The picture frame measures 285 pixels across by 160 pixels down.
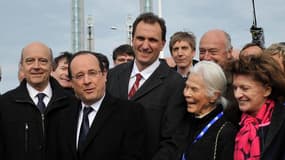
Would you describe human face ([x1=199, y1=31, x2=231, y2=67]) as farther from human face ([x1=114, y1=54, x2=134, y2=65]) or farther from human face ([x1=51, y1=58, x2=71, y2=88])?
human face ([x1=114, y1=54, x2=134, y2=65])

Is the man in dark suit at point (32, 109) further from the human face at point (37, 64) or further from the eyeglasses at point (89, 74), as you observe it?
the eyeglasses at point (89, 74)

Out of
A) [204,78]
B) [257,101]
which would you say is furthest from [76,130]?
[257,101]

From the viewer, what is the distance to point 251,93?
367 cm

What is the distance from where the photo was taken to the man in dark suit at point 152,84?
4266 millimetres

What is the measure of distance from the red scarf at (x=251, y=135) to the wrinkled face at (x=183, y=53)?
2.54 meters

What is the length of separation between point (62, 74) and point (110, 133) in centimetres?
262

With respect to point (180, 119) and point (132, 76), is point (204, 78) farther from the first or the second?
point (132, 76)

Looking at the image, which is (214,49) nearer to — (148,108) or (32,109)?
(148,108)

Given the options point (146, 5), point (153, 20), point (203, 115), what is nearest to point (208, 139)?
point (203, 115)

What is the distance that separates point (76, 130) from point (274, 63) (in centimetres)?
170

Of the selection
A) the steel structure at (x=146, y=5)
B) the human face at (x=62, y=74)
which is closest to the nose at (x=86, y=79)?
the human face at (x=62, y=74)

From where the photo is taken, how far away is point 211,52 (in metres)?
5.35

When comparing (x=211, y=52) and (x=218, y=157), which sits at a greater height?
(x=211, y=52)

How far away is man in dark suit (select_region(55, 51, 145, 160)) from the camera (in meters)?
4.07
